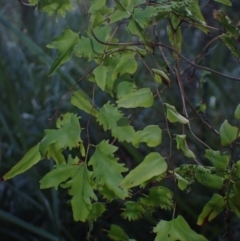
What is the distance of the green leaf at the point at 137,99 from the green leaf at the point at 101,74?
0.16 ft

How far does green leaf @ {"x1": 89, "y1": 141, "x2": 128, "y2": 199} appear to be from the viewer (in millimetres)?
894

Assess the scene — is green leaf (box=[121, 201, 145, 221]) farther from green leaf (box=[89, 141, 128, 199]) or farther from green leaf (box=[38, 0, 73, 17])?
green leaf (box=[38, 0, 73, 17])

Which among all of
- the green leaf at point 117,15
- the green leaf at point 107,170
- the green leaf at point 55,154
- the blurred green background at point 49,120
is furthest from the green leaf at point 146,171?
the blurred green background at point 49,120

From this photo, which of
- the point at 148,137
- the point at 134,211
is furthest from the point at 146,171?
the point at 134,211

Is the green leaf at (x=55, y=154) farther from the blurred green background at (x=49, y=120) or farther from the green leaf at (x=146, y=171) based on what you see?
the blurred green background at (x=49, y=120)

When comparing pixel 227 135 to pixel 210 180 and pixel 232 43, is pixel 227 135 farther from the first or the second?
pixel 232 43

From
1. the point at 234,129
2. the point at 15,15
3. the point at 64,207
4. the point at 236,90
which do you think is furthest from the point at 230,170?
the point at 15,15

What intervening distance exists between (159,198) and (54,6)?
14.8 inches

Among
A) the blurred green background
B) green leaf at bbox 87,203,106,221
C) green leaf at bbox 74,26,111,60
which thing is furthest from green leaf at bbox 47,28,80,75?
the blurred green background

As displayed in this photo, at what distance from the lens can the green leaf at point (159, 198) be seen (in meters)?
0.99

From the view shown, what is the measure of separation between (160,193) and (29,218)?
114 centimetres

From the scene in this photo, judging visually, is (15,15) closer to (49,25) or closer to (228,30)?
(49,25)

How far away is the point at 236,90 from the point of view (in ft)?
7.95

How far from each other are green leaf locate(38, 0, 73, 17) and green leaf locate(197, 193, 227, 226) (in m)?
0.40
